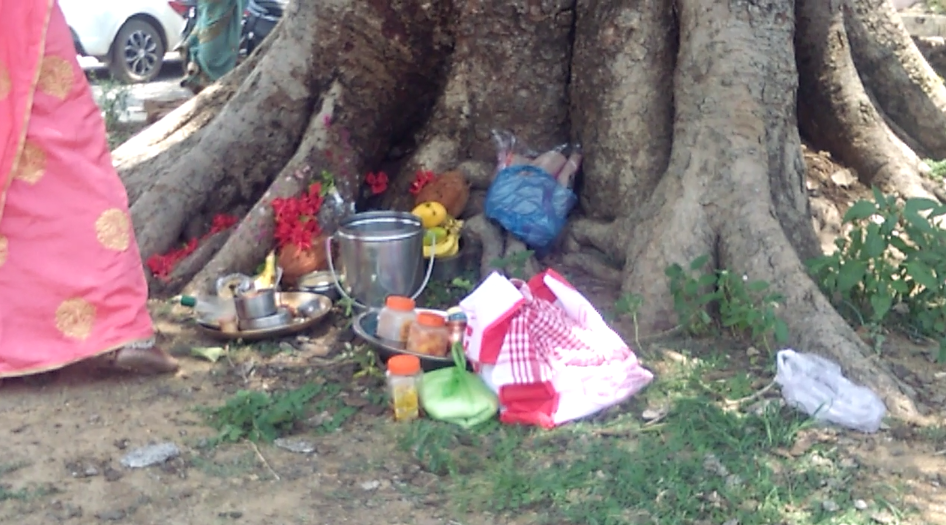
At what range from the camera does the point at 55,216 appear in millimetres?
3322

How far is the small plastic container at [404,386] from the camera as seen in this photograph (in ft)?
10.8

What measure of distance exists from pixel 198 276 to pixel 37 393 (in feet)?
3.27

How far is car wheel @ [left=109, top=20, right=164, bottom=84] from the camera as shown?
38.4ft

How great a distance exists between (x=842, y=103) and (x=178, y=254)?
2.97 m

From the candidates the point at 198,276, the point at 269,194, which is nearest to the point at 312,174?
the point at 269,194

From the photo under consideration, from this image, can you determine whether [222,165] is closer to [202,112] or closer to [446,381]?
[202,112]

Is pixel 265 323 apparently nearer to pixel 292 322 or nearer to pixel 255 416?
pixel 292 322

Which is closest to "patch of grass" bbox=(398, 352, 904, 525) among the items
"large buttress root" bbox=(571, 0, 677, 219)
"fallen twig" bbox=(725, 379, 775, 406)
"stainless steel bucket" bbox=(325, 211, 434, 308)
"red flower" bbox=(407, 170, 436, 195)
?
"fallen twig" bbox=(725, 379, 775, 406)

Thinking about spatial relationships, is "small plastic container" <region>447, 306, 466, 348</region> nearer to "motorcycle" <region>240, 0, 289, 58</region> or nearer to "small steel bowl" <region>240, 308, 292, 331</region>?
"small steel bowl" <region>240, 308, 292, 331</region>

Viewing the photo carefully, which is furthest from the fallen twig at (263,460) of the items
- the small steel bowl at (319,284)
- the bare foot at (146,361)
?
the small steel bowl at (319,284)

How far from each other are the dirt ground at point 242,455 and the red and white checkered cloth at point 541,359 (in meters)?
0.36

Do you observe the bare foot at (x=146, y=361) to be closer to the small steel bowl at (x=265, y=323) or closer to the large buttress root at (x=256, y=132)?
the small steel bowl at (x=265, y=323)

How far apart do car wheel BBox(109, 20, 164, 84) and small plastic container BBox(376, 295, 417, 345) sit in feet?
28.8

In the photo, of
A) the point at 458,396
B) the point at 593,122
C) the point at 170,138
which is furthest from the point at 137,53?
the point at 458,396
